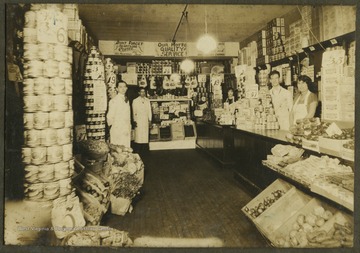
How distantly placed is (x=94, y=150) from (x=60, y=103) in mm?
1275

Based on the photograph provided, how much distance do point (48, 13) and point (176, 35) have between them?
5331 mm

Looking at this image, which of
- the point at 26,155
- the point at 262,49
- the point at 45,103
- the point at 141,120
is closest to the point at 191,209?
the point at 26,155

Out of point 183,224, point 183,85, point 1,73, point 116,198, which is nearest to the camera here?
point 1,73

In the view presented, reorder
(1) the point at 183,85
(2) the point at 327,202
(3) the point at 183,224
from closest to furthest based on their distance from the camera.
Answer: (2) the point at 327,202, (3) the point at 183,224, (1) the point at 183,85

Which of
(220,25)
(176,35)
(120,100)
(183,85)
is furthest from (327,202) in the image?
(183,85)

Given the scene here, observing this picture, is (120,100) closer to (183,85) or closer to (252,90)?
(252,90)

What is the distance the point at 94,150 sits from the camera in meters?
4.14

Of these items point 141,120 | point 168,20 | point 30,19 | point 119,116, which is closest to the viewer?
point 30,19

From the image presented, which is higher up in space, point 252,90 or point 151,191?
point 252,90

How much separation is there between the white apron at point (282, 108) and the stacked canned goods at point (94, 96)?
127 inches

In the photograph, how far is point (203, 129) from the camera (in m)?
8.18

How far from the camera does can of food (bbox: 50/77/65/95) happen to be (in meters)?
2.96

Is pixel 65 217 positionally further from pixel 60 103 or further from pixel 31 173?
pixel 60 103

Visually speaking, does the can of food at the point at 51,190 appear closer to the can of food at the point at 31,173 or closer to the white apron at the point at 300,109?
the can of food at the point at 31,173
